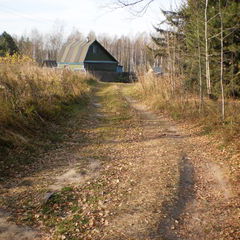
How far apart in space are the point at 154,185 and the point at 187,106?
7455mm

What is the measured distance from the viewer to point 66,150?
779 centimetres

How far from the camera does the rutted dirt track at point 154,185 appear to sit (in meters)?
4.02

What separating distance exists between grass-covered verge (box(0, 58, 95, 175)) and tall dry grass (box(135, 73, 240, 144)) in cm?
459

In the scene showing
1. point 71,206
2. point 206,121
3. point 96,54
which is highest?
point 96,54

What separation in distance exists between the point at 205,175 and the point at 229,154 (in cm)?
138

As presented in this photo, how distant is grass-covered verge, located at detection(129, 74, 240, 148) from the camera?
27.7ft

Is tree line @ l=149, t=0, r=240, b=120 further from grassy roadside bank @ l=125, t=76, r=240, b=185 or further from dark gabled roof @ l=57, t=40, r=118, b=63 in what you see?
dark gabled roof @ l=57, t=40, r=118, b=63

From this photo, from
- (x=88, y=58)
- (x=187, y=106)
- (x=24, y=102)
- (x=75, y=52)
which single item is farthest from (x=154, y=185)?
(x=75, y=52)

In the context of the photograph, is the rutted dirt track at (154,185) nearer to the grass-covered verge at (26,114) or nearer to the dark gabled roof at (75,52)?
the grass-covered verge at (26,114)

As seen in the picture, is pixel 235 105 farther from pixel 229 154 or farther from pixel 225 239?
pixel 225 239

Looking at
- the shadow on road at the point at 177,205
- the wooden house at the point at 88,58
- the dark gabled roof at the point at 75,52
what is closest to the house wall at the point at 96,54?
the wooden house at the point at 88,58

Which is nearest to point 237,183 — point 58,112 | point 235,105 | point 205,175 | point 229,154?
point 205,175

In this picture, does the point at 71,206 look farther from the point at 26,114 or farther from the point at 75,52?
the point at 75,52

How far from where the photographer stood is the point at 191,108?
12031mm
